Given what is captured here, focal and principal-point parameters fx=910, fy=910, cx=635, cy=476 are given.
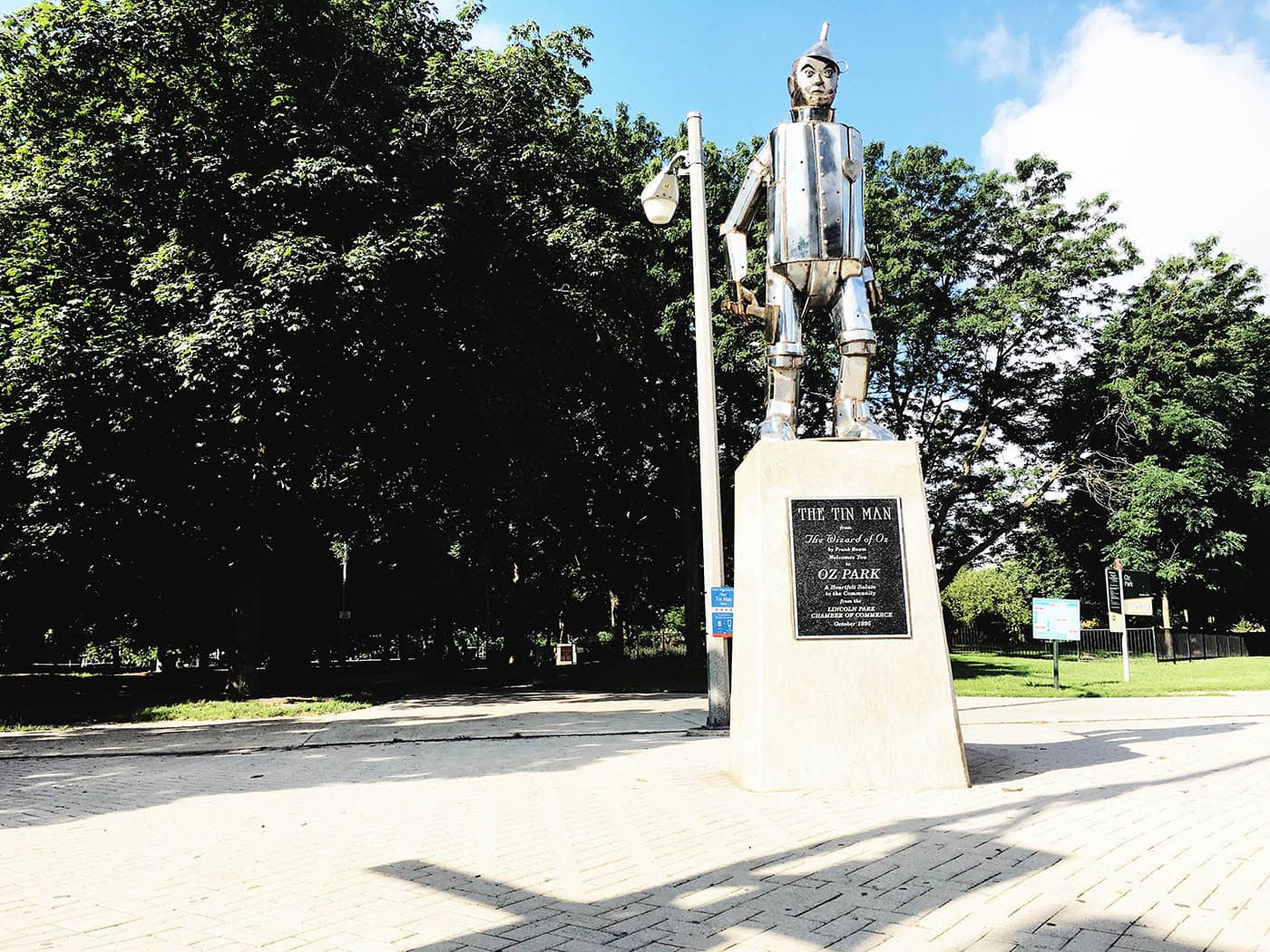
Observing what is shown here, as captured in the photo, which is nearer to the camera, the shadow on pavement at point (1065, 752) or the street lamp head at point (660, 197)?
the shadow on pavement at point (1065, 752)

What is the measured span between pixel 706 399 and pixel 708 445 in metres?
0.60

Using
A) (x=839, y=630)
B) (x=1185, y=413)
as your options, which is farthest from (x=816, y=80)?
(x=1185, y=413)

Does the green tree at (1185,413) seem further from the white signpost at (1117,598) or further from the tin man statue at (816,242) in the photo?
the tin man statue at (816,242)

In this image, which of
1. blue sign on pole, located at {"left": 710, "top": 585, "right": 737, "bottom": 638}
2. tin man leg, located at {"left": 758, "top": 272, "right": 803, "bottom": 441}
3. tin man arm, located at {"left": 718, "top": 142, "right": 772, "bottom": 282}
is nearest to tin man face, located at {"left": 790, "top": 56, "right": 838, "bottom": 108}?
tin man arm, located at {"left": 718, "top": 142, "right": 772, "bottom": 282}

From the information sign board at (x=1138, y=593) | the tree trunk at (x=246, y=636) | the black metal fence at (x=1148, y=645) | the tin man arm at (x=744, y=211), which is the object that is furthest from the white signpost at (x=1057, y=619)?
the tree trunk at (x=246, y=636)

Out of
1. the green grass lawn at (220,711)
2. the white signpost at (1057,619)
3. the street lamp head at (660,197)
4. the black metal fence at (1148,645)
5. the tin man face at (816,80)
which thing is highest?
the street lamp head at (660,197)

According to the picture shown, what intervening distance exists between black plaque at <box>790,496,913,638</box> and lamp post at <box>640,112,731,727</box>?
3825 mm

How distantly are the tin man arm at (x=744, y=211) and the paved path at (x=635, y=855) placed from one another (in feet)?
15.6

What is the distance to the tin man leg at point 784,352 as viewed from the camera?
827 cm

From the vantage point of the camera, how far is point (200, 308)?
15.4 meters

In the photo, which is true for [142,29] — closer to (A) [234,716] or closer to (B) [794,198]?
(A) [234,716]

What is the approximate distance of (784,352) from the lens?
8273 mm

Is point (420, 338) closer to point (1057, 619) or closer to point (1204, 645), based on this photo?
point (1057, 619)

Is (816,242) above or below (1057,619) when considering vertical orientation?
above
